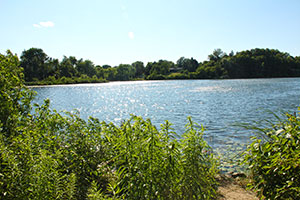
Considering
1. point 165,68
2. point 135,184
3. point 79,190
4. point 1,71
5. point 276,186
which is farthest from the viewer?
point 165,68

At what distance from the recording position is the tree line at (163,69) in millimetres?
89500

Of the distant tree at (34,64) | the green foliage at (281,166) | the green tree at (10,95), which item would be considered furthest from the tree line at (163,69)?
the green foliage at (281,166)

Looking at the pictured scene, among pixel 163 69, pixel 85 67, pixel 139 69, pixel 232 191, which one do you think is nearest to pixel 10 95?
pixel 232 191

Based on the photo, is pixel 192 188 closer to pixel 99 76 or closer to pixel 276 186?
A: pixel 276 186

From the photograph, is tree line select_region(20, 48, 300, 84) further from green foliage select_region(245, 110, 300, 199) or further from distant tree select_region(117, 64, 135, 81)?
green foliage select_region(245, 110, 300, 199)

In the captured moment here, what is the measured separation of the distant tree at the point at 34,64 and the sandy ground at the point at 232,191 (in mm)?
93162

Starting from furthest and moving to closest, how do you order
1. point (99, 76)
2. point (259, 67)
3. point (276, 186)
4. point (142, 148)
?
point (99, 76)
point (259, 67)
point (276, 186)
point (142, 148)

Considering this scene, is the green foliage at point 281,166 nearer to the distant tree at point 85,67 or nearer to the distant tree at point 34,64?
the distant tree at point 34,64

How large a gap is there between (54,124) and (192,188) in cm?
277

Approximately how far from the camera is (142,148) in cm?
247

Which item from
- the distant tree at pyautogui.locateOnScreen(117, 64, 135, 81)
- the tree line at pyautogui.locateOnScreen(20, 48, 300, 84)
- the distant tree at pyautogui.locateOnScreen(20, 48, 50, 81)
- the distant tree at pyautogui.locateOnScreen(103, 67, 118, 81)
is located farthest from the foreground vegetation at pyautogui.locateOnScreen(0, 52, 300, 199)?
the distant tree at pyautogui.locateOnScreen(117, 64, 135, 81)

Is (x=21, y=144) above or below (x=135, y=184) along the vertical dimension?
above

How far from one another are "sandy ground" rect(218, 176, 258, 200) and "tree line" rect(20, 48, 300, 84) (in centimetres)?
9001

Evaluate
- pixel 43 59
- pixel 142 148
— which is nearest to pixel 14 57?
pixel 142 148
